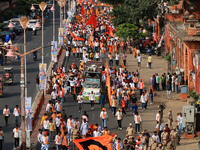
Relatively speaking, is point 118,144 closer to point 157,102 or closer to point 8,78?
point 157,102

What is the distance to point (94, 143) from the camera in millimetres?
30781

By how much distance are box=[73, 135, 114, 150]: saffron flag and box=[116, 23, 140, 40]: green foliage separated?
4190cm

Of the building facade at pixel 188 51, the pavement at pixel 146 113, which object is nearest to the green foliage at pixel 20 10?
the building facade at pixel 188 51

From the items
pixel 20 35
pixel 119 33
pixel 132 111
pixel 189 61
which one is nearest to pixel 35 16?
pixel 20 35

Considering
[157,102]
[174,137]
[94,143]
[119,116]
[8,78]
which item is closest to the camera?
[94,143]

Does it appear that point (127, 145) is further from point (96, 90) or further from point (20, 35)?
point (20, 35)

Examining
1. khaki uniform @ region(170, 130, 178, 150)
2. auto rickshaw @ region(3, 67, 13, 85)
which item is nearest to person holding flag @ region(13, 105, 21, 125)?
khaki uniform @ region(170, 130, 178, 150)

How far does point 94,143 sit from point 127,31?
42.4 m

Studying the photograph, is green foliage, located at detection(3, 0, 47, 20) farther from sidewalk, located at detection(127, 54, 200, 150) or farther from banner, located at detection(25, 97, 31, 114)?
banner, located at detection(25, 97, 31, 114)

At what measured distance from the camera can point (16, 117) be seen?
40.1 meters

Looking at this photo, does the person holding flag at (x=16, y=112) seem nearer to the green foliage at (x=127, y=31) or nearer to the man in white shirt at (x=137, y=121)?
the man in white shirt at (x=137, y=121)

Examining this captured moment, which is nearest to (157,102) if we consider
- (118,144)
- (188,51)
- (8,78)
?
(188,51)

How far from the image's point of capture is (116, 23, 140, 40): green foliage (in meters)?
72.4

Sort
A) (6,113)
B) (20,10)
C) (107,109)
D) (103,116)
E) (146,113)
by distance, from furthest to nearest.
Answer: (20,10) → (107,109) → (146,113) → (6,113) → (103,116)
